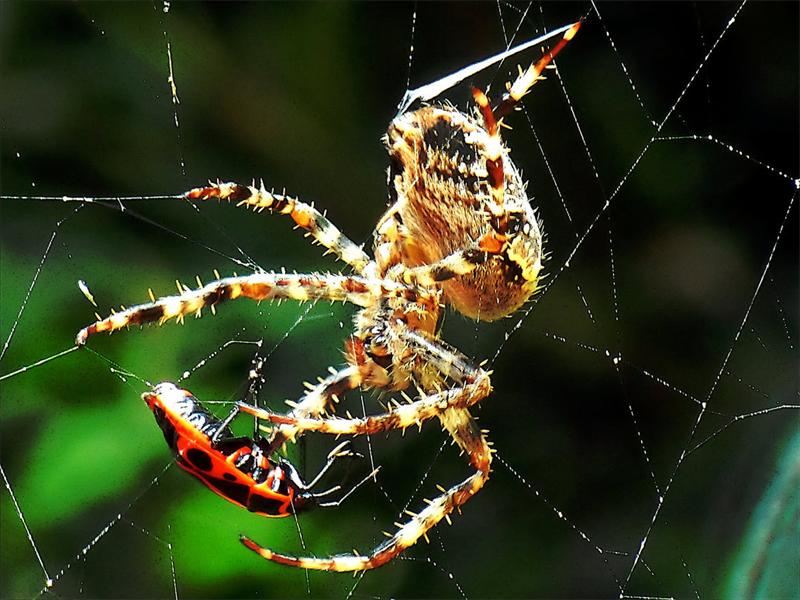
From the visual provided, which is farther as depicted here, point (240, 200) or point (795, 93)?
point (795, 93)

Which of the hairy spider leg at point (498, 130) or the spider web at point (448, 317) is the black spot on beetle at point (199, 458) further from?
the hairy spider leg at point (498, 130)

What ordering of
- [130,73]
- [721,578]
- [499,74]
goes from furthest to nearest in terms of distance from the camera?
[721,578]
[130,73]
[499,74]

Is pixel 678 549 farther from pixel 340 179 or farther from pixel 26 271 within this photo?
pixel 26 271

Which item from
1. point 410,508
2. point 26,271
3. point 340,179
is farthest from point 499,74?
point 26,271

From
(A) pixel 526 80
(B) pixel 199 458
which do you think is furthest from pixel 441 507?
(A) pixel 526 80

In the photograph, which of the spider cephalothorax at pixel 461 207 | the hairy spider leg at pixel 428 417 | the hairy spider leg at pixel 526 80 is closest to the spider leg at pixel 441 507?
the hairy spider leg at pixel 428 417

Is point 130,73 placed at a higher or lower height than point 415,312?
higher
